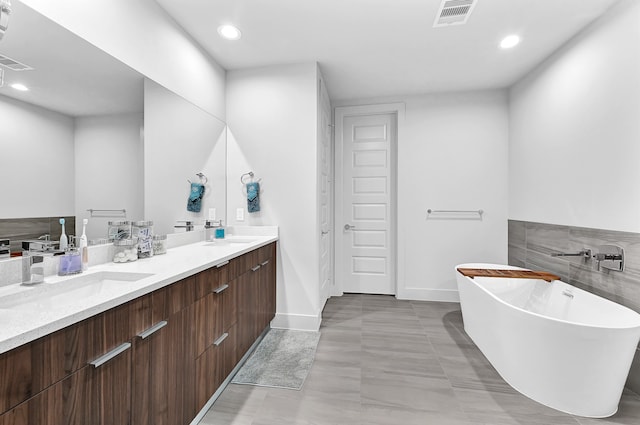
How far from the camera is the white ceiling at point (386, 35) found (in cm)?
207

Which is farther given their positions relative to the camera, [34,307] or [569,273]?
[569,273]

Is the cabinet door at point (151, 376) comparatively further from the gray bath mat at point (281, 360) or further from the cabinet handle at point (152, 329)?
the gray bath mat at point (281, 360)

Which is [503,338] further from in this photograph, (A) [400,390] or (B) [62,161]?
(B) [62,161]

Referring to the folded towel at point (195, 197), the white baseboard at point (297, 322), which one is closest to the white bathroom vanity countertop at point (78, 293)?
the folded towel at point (195, 197)

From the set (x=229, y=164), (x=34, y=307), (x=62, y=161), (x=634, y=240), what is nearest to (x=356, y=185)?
(x=229, y=164)

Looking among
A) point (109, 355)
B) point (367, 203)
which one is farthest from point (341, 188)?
point (109, 355)

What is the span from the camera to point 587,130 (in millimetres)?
2299

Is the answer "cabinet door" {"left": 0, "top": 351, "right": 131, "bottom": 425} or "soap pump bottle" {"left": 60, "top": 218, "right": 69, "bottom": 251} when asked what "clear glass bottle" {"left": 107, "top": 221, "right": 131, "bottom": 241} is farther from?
"cabinet door" {"left": 0, "top": 351, "right": 131, "bottom": 425}

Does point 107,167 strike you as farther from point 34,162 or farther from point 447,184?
point 447,184

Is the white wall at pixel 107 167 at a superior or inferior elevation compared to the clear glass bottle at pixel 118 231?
superior

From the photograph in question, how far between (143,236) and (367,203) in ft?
9.00

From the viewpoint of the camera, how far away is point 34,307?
100 centimetres

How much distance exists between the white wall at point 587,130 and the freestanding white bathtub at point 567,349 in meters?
0.62

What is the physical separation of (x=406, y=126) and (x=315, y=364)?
2.93 m
